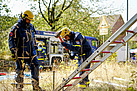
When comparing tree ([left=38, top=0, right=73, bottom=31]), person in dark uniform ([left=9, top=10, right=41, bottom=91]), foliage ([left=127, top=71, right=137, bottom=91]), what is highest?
tree ([left=38, top=0, right=73, bottom=31])

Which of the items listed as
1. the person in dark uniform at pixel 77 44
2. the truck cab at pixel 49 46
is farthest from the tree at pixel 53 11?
the person in dark uniform at pixel 77 44

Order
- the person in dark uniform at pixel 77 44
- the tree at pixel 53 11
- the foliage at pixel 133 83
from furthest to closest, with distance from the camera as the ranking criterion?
1. the tree at pixel 53 11
2. the person in dark uniform at pixel 77 44
3. the foliage at pixel 133 83

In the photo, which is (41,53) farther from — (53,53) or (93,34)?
(93,34)

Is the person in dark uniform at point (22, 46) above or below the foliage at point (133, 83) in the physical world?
above

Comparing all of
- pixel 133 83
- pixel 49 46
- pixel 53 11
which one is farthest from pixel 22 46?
pixel 53 11

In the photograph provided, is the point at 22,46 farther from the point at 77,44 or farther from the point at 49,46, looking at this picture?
the point at 49,46

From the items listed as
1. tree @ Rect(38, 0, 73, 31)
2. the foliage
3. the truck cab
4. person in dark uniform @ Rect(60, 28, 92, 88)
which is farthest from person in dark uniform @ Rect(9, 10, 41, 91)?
tree @ Rect(38, 0, 73, 31)

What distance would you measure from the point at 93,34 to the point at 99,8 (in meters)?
2.03

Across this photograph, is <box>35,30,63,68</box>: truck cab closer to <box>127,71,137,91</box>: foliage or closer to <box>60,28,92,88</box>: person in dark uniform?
<box>60,28,92,88</box>: person in dark uniform

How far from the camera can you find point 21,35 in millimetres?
4371

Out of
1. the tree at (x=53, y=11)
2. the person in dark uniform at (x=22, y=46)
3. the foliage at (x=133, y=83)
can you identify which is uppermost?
the tree at (x=53, y=11)

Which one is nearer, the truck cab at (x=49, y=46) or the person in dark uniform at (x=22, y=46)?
the person in dark uniform at (x=22, y=46)

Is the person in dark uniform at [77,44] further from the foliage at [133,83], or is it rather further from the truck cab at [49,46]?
the truck cab at [49,46]

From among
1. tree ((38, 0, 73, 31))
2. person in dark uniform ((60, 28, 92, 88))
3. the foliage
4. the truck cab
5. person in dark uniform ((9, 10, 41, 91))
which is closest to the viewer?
the foliage
